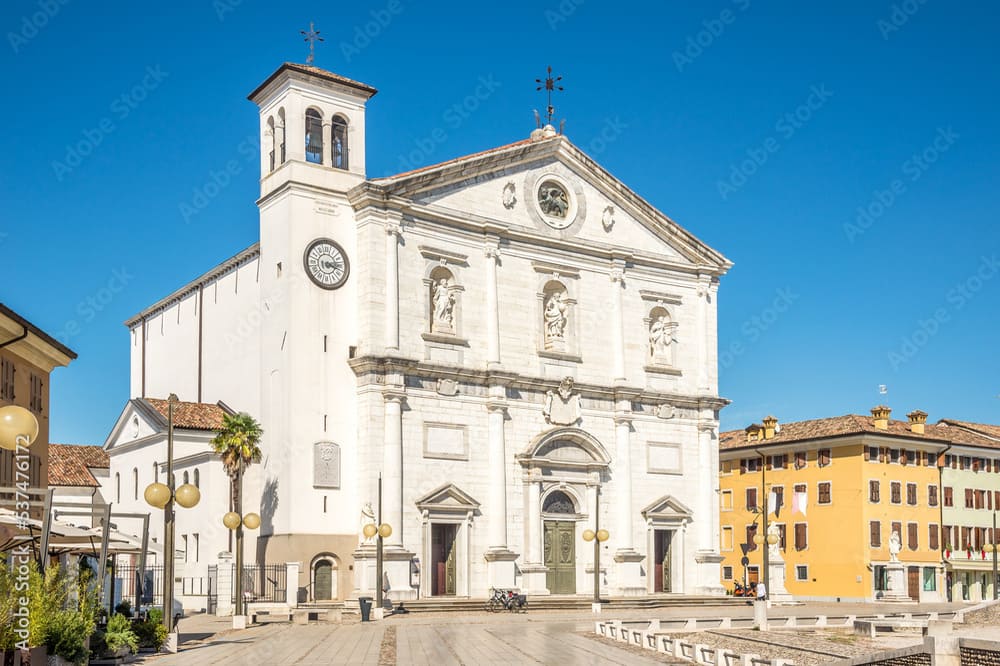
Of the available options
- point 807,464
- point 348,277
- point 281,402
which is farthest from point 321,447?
point 807,464

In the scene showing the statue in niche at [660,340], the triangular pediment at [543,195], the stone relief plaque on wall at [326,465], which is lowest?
the stone relief plaque on wall at [326,465]

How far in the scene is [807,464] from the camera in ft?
231

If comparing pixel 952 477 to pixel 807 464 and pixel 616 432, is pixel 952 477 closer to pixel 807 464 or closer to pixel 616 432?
pixel 807 464

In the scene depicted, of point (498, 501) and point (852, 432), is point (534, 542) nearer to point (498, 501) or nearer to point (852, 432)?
point (498, 501)

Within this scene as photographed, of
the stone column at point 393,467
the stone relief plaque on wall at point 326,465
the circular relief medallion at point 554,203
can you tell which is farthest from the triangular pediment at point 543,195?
the stone relief plaque on wall at point 326,465

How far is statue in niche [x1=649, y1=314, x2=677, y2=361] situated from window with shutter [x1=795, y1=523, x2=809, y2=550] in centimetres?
1840

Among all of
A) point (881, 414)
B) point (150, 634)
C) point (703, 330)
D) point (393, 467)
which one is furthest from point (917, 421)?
point (150, 634)

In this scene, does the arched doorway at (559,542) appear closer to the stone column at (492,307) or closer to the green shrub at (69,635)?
the stone column at (492,307)

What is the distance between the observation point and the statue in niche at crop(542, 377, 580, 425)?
173ft

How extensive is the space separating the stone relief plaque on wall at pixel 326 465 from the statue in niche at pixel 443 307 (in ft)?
22.0

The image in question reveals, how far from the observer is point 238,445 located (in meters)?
45.5

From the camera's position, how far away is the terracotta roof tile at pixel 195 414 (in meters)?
51.3

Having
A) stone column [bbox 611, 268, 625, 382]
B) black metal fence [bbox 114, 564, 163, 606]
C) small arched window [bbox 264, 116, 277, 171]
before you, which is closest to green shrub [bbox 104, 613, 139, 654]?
black metal fence [bbox 114, 564, 163, 606]

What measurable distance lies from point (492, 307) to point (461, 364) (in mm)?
2912
